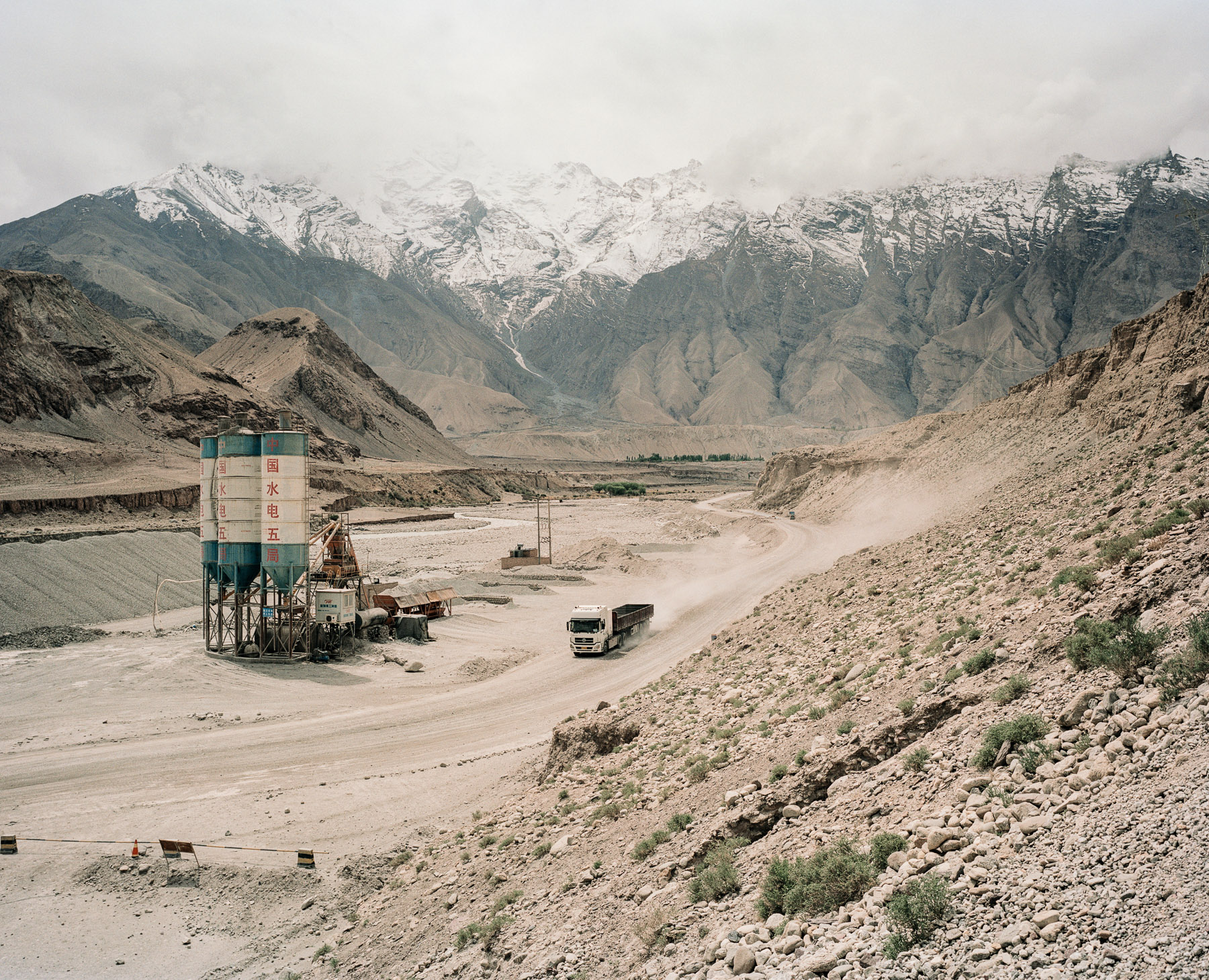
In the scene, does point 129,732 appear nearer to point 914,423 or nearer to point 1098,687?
point 1098,687

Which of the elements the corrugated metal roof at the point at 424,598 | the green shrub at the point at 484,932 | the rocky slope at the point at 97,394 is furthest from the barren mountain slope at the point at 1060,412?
the rocky slope at the point at 97,394

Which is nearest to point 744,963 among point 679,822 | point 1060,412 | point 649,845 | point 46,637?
point 649,845

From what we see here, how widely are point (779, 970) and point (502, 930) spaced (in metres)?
5.22

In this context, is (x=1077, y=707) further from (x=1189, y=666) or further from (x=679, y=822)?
(x=679, y=822)

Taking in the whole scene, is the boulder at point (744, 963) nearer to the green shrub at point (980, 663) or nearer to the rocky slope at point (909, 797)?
the rocky slope at point (909, 797)

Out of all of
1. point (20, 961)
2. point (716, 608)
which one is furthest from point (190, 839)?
point (716, 608)

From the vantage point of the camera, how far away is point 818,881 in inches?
330

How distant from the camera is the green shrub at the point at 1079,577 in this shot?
11742 mm

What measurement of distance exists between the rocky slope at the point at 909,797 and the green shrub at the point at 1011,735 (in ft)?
0.11

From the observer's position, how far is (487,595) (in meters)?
50.0

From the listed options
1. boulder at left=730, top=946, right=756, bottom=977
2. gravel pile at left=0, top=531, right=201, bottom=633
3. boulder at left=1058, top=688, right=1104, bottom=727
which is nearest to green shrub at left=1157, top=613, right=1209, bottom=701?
boulder at left=1058, top=688, right=1104, bottom=727

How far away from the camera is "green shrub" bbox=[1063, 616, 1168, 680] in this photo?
8656 millimetres

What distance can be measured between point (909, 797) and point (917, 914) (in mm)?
2377

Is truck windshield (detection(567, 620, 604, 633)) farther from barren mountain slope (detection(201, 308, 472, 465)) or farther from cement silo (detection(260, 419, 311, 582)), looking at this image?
barren mountain slope (detection(201, 308, 472, 465))
